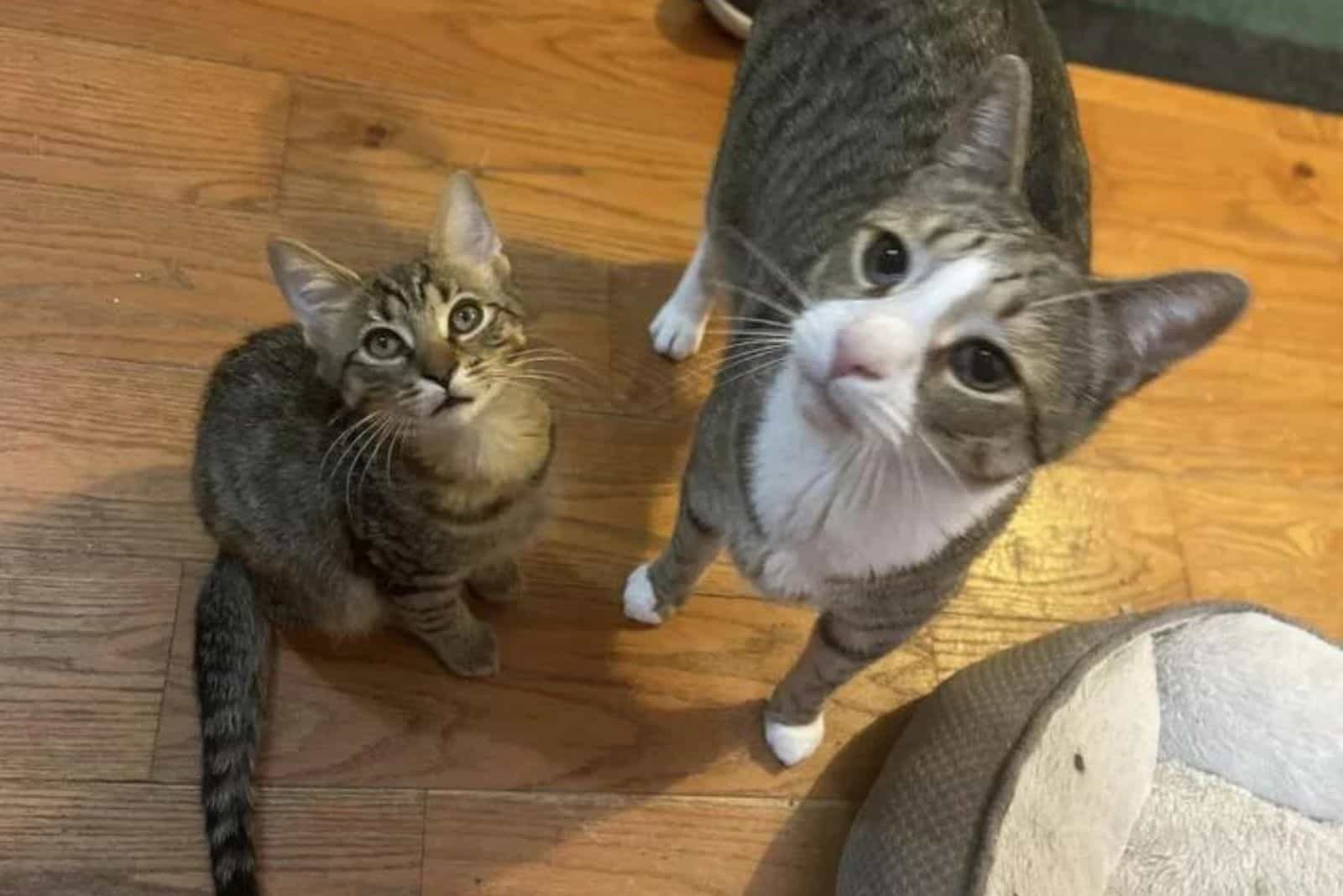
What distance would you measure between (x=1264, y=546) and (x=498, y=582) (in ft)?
3.62

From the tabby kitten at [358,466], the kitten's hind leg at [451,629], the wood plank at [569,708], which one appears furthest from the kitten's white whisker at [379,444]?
the wood plank at [569,708]

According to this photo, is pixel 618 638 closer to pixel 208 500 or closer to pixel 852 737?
pixel 852 737

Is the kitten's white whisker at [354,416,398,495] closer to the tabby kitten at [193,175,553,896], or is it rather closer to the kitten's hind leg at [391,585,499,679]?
the tabby kitten at [193,175,553,896]

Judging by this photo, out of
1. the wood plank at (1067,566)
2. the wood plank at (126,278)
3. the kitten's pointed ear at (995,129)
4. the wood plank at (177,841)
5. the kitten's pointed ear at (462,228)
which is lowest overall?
the wood plank at (177,841)

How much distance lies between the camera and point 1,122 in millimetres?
1617

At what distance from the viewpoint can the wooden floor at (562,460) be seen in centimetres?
135

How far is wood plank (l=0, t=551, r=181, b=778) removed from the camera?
1318 mm

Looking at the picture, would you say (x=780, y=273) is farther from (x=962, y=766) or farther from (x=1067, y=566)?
(x=1067, y=566)

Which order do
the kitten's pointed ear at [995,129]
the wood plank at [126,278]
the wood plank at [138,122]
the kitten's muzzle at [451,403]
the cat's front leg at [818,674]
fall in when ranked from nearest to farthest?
1. the kitten's pointed ear at [995,129]
2. the kitten's muzzle at [451,403]
3. the cat's front leg at [818,674]
4. the wood plank at [126,278]
5. the wood plank at [138,122]

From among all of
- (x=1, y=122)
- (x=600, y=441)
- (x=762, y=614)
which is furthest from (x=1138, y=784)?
(x=1, y=122)

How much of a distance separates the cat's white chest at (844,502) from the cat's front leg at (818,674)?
88 mm

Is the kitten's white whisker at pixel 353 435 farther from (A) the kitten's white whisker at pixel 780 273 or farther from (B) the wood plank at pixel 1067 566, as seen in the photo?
(B) the wood plank at pixel 1067 566

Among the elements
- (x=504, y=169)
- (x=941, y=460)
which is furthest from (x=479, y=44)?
(x=941, y=460)

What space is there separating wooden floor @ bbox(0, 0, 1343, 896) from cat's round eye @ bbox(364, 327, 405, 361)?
1.52 feet
